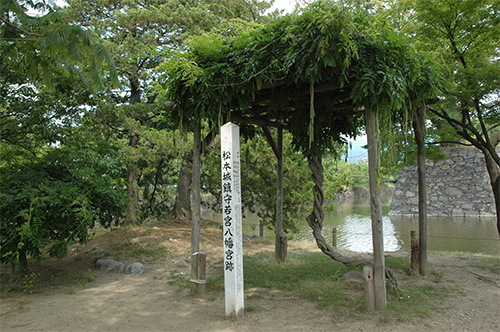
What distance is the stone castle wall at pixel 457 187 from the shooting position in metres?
15.4

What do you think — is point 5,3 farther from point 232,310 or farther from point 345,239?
point 345,239

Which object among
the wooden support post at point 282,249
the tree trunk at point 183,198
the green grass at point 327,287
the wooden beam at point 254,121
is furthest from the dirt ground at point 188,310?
the tree trunk at point 183,198

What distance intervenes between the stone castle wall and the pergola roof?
1347cm

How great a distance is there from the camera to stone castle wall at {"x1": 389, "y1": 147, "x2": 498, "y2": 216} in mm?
15367

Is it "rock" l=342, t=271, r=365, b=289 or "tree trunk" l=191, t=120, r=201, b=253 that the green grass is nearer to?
"rock" l=342, t=271, r=365, b=289

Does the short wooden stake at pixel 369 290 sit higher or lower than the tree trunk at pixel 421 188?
lower

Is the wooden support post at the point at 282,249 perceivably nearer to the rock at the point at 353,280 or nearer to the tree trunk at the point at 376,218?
the rock at the point at 353,280

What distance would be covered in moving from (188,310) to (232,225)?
1.25 meters

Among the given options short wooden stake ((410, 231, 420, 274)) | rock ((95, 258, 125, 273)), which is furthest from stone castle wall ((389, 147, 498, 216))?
rock ((95, 258, 125, 273))

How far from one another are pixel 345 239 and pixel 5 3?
10842 mm

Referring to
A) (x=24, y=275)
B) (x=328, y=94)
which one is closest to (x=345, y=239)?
(x=328, y=94)

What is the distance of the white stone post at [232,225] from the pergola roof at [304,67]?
719mm

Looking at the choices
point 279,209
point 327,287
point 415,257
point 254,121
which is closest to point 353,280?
point 327,287

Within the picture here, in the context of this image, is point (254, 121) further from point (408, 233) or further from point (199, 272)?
point (408, 233)
